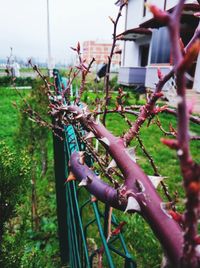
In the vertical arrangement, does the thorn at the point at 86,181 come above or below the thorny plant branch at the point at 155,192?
below

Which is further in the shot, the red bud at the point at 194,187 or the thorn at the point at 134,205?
the thorn at the point at 134,205

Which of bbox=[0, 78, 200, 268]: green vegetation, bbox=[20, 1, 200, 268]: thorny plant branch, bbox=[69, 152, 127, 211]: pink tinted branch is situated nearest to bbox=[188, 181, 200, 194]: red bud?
bbox=[20, 1, 200, 268]: thorny plant branch

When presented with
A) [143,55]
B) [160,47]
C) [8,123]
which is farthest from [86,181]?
[143,55]

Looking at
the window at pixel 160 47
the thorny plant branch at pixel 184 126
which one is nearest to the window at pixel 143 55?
the window at pixel 160 47

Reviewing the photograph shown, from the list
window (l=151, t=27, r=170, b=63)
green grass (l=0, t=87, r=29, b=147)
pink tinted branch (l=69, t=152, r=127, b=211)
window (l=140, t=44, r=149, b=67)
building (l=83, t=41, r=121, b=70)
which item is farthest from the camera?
window (l=140, t=44, r=149, b=67)

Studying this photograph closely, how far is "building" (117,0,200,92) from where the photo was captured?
14547 millimetres

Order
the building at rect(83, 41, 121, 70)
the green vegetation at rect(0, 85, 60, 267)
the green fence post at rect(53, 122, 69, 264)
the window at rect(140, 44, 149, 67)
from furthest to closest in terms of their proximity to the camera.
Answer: the window at rect(140, 44, 149, 67)
the green fence post at rect(53, 122, 69, 264)
the building at rect(83, 41, 121, 70)
the green vegetation at rect(0, 85, 60, 267)

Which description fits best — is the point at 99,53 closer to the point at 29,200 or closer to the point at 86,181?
the point at 29,200

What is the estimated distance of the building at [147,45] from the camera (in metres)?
14.5

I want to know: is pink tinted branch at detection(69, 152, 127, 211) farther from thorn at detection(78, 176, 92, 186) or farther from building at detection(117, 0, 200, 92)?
building at detection(117, 0, 200, 92)

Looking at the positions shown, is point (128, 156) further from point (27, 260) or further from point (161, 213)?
point (27, 260)

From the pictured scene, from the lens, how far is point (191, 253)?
0.31 metres

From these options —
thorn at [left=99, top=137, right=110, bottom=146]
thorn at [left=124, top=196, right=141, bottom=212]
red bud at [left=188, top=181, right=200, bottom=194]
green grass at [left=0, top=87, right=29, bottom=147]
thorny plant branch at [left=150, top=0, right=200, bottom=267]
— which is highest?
thorny plant branch at [left=150, top=0, right=200, bottom=267]

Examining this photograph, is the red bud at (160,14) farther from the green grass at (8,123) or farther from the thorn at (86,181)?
the green grass at (8,123)
